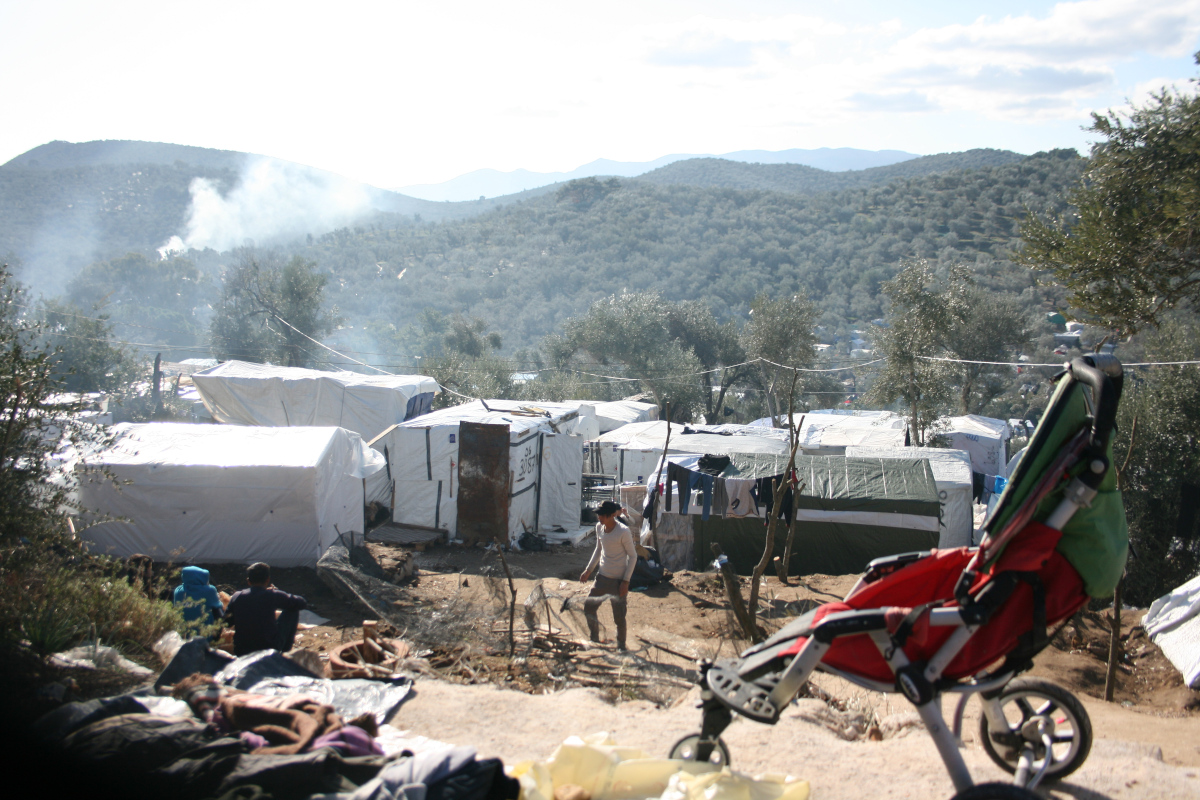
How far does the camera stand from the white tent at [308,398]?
62.7 ft

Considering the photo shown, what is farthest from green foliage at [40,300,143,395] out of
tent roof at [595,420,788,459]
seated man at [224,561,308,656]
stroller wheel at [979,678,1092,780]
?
stroller wheel at [979,678,1092,780]

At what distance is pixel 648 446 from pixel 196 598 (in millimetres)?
11855

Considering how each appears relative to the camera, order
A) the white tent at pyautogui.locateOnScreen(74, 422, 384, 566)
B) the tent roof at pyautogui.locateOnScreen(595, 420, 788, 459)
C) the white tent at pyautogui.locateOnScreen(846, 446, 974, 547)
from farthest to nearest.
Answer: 1. the tent roof at pyautogui.locateOnScreen(595, 420, 788, 459)
2. the white tent at pyautogui.locateOnScreen(846, 446, 974, 547)
3. the white tent at pyautogui.locateOnScreen(74, 422, 384, 566)

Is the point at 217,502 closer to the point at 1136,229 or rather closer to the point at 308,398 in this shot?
the point at 308,398

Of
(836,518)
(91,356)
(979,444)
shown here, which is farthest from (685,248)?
(836,518)

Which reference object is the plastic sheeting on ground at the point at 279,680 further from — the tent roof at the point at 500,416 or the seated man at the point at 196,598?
the tent roof at the point at 500,416

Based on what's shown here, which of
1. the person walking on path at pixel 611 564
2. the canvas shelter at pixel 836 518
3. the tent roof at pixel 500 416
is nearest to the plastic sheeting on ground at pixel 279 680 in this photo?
the person walking on path at pixel 611 564

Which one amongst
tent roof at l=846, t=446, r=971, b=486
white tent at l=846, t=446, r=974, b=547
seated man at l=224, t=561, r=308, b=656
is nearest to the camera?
seated man at l=224, t=561, r=308, b=656

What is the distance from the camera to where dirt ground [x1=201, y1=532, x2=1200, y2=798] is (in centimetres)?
418

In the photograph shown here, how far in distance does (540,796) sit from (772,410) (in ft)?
82.1

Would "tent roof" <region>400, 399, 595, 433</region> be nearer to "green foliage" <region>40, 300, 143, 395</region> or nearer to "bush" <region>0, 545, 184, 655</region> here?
"bush" <region>0, 545, 184, 655</region>

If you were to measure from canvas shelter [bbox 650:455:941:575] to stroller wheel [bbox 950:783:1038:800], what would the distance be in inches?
368

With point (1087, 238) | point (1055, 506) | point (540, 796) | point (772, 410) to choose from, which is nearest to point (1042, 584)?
point (1055, 506)

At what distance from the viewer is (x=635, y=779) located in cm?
321
